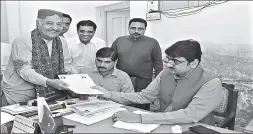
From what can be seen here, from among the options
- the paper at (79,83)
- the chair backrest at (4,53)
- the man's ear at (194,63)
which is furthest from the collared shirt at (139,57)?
the chair backrest at (4,53)

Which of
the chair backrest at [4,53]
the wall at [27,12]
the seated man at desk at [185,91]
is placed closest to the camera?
the seated man at desk at [185,91]

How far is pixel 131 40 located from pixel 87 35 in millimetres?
554

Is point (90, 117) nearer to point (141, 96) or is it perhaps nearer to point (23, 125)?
point (23, 125)

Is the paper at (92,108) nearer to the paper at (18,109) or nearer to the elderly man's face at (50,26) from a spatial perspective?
the paper at (18,109)

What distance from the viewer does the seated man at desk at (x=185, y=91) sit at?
134 centimetres

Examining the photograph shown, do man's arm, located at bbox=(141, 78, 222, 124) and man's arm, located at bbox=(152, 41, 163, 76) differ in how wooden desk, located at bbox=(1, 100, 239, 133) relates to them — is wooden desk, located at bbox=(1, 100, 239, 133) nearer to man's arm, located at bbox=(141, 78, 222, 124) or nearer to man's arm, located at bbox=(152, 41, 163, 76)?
man's arm, located at bbox=(141, 78, 222, 124)

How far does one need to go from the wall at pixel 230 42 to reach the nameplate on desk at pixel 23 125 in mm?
2247

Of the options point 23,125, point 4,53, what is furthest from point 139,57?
point 4,53

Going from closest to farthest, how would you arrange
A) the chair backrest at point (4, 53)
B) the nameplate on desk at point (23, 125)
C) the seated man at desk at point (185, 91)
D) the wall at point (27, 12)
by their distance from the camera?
the nameplate on desk at point (23, 125)
the seated man at desk at point (185, 91)
the chair backrest at point (4, 53)
the wall at point (27, 12)

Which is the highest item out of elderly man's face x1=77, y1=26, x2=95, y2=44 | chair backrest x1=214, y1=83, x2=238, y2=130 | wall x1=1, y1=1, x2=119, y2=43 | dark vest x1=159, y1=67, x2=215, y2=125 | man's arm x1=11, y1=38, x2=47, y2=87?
wall x1=1, y1=1, x2=119, y2=43

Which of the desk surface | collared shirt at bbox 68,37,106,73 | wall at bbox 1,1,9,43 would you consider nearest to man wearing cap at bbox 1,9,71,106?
the desk surface

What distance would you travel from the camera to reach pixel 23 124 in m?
1.17

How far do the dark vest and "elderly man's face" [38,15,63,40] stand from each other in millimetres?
930

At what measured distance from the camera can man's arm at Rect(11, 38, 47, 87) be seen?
1700mm
